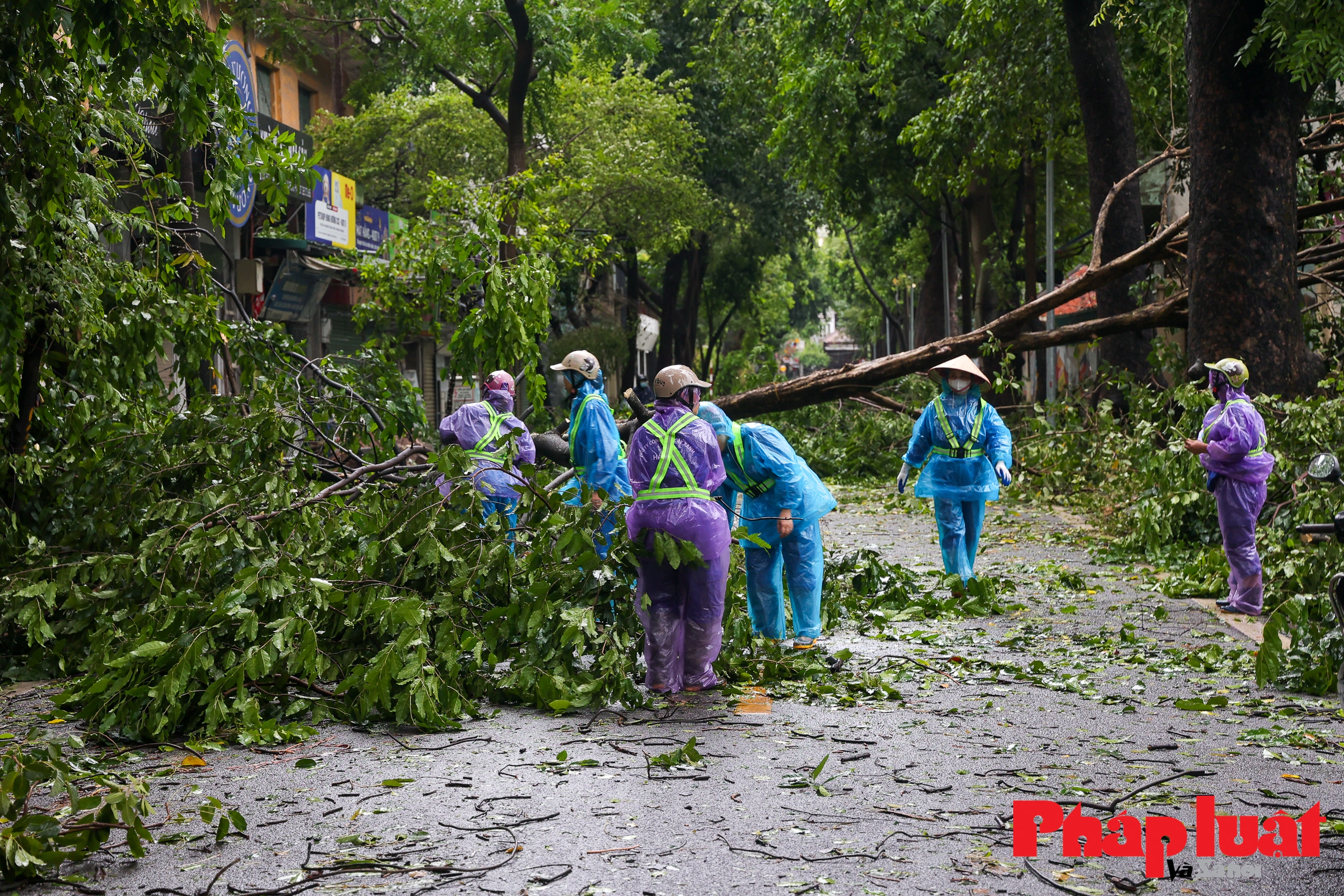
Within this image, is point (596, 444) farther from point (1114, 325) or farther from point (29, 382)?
point (1114, 325)

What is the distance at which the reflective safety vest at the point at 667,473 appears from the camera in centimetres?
660

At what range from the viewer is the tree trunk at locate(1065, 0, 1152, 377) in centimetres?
1511

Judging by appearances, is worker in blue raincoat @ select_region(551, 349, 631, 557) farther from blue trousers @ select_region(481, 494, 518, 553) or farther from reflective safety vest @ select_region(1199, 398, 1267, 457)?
reflective safety vest @ select_region(1199, 398, 1267, 457)

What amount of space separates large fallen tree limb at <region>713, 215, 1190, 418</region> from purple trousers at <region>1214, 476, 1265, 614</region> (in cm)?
466

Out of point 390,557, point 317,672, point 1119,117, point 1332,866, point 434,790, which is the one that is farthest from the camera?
point 1119,117

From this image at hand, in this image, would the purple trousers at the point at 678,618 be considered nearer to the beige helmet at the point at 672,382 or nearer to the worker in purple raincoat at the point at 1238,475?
the beige helmet at the point at 672,382

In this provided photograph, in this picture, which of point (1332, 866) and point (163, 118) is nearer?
point (1332, 866)

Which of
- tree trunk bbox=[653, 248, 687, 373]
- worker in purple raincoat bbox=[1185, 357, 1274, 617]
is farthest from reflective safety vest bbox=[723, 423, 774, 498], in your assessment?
tree trunk bbox=[653, 248, 687, 373]

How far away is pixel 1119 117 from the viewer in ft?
50.5

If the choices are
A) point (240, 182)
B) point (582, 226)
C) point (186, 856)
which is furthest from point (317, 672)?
point (582, 226)

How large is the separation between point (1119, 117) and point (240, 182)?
1148 cm

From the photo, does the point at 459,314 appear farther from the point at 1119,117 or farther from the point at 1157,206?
the point at 1157,206

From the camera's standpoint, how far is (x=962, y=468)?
32.4 feet

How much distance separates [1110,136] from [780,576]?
10079 mm
